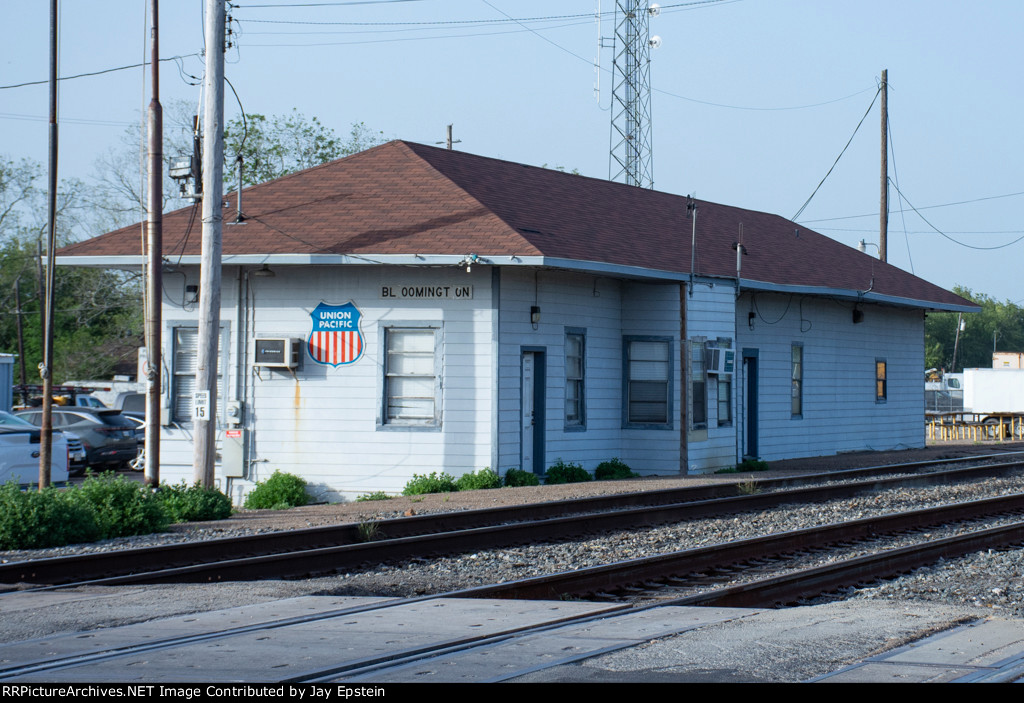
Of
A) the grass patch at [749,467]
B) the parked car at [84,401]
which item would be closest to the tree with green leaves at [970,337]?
the parked car at [84,401]

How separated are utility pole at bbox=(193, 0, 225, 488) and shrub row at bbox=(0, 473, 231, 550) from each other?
1.09 metres

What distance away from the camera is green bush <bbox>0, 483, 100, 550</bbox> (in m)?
11.9

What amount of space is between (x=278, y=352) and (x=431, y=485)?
3499 mm

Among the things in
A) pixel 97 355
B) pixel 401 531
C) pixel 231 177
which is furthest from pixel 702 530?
pixel 97 355

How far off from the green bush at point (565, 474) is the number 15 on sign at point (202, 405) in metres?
5.98

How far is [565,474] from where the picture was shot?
19.7 m

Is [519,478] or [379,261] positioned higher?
[379,261]

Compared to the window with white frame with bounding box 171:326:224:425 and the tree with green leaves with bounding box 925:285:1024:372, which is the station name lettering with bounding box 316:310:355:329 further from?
the tree with green leaves with bounding box 925:285:1024:372

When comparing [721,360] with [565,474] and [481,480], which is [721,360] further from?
[481,480]

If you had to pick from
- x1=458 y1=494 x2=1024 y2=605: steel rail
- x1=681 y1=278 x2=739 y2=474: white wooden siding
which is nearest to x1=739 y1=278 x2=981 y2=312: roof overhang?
x1=681 y1=278 x2=739 y2=474: white wooden siding

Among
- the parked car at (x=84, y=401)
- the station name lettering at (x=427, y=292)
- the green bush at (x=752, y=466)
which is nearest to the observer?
the station name lettering at (x=427, y=292)

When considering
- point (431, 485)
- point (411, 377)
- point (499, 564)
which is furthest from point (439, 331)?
point (499, 564)

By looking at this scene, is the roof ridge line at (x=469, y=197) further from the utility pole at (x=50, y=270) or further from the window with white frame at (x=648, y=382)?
the utility pole at (x=50, y=270)

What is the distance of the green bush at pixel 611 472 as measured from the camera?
808 inches
